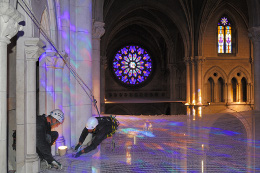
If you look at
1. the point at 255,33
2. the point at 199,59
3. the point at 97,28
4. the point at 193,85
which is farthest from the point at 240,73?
the point at 97,28

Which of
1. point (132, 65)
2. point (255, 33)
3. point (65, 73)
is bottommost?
point (65, 73)

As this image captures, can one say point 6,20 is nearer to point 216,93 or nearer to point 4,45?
point 4,45

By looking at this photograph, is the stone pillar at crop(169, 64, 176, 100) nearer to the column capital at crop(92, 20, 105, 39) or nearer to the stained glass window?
the stained glass window

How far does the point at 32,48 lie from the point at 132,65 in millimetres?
35590

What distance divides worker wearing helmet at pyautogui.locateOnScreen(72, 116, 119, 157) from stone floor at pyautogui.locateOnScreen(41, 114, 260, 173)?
0.88 ft

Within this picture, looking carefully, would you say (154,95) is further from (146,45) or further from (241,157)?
(241,157)

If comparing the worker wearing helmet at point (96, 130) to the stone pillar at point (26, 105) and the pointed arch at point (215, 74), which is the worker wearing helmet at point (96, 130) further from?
the pointed arch at point (215, 74)

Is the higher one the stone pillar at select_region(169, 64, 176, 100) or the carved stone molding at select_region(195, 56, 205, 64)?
the carved stone molding at select_region(195, 56, 205, 64)

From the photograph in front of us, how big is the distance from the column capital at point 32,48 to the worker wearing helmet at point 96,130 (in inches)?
88.8

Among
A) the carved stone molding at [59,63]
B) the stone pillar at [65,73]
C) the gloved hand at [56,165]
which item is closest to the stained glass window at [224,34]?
the stone pillar at [65,73]

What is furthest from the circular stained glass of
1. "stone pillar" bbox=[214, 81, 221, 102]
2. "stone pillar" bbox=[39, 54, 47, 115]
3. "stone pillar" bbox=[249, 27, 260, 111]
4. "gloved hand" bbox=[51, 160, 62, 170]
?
"gloved hand" bbox=[51, 160, 62, 170]

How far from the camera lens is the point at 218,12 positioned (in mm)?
27078

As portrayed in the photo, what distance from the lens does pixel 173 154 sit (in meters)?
7.46

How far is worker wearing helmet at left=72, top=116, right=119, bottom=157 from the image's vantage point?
23.3 ft
